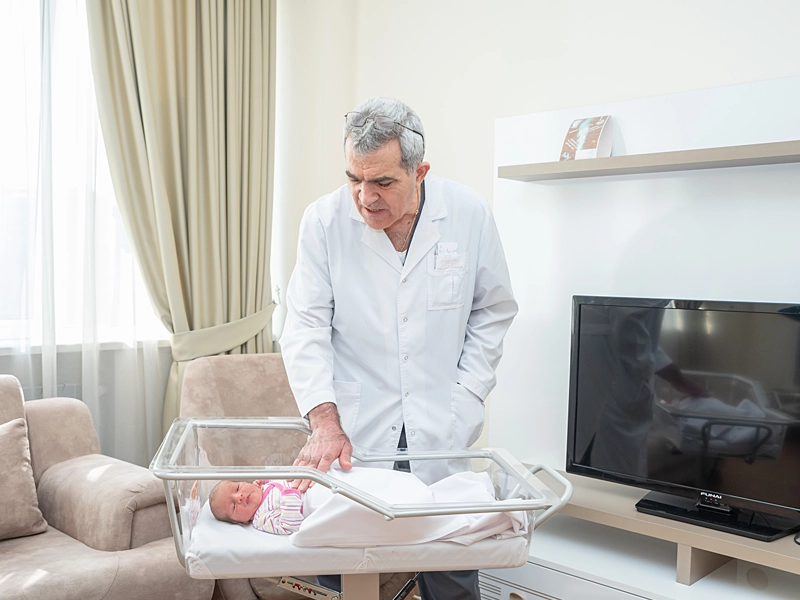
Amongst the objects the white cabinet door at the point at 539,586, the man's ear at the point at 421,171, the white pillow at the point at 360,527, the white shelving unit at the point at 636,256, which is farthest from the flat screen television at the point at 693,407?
the white pillow at the point at 360,527

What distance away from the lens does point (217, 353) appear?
3.21 meters

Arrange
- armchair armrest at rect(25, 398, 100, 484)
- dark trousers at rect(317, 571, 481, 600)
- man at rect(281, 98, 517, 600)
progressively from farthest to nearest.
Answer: armchair armrest at rect(25, 398, 100, 484)
man at rect(281, 98, 517, 600)
dark trousers at rect(317, 571, 481, 600)

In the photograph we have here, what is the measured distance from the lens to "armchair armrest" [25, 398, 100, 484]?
98.0 inches

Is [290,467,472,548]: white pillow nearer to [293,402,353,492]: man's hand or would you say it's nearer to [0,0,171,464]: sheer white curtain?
[293,402,353,492]: man's hand

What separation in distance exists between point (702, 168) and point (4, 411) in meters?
2.32

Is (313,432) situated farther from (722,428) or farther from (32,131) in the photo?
(32,131)

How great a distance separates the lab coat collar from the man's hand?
1.44 ft

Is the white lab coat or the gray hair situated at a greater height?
the gray hair

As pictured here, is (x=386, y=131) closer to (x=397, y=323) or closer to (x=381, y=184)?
(x=381, y=184)

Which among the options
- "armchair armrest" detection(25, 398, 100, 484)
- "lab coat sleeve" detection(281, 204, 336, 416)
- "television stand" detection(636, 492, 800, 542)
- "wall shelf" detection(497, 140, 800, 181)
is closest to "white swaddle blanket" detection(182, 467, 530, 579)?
"lab coat sleeve" detection(281, 204, 336, 416)

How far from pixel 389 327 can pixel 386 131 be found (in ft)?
1.56

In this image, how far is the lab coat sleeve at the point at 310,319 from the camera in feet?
5.49

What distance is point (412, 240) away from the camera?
1804 mm

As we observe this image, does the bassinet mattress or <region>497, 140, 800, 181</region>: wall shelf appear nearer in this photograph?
the bassinet mattress
